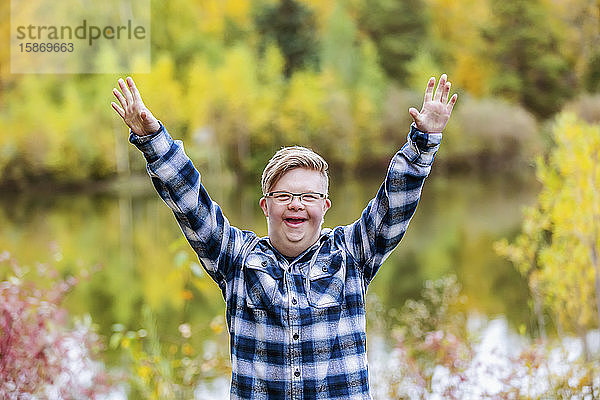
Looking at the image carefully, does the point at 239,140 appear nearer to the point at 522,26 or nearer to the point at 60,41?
the point at 60,41

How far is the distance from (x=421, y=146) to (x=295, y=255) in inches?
16.1

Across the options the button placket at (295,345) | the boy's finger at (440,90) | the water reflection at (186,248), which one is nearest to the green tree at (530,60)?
the water reflection at (186,248)

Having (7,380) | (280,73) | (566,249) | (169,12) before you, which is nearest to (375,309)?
(566,249)

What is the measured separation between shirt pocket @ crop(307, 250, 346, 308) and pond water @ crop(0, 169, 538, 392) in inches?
60.5

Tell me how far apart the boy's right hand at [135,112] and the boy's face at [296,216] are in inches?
13.3

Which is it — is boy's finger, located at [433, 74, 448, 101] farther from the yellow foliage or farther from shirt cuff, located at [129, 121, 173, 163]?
the yellow foliage

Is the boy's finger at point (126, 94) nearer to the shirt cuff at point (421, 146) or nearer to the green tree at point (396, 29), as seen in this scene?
the shirt cuff at point (421, 146)

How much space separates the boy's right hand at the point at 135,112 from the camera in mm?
1637

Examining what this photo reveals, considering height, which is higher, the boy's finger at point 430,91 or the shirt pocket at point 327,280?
the boy's finger at point 430,91

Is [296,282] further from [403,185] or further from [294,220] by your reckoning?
[403,185]

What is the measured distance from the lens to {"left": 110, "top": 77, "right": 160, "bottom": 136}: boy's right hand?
164 centimetres

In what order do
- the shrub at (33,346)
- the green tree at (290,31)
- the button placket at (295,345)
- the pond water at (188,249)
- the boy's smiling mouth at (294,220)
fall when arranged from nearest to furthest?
the button placket at (295,345) → the boy's smiling mouth at (294,220) → the shrub at (33,346) → the pond water at (188,249) → the green tree at (290,31)

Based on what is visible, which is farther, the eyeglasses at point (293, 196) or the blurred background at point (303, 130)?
the blurred background at point (303, 130)

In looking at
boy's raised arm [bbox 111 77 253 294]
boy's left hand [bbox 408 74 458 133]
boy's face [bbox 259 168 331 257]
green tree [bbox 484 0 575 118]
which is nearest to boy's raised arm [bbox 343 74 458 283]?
boy's left hand [bbox 408 74 458 133]
